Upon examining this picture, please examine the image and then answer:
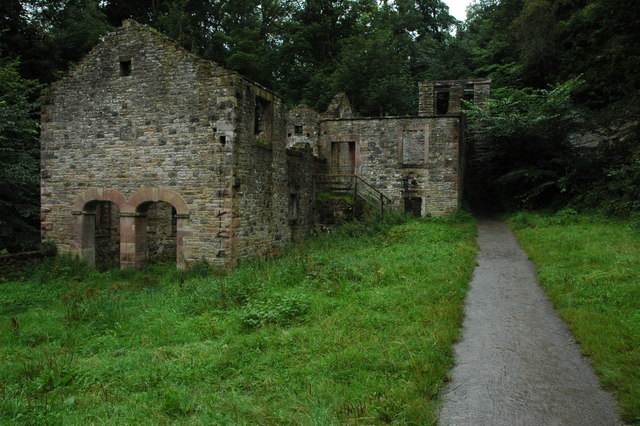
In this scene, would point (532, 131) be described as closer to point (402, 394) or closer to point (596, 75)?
point (596, 75)

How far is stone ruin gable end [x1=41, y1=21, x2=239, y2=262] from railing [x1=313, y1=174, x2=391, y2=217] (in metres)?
7.22

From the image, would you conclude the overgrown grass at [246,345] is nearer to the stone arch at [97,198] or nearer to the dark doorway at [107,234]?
the stone arch at [97,198]

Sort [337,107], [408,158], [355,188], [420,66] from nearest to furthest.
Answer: [355,188]
[408,158]
[337,107]
[420,66]

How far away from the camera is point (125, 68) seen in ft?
43.5

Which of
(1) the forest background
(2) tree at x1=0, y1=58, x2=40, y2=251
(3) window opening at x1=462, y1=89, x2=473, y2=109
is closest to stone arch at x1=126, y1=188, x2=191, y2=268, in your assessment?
(2) tree at x1=0, y1=58, x2=40, y2=251

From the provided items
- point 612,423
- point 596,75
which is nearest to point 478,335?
point 612,423

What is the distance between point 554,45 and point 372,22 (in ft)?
48.9

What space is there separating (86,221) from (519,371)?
1295 cm

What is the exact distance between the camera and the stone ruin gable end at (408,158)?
19.6 m

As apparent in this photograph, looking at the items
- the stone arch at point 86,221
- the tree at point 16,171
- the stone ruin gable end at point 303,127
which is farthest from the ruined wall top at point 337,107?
the tree at point 16,171

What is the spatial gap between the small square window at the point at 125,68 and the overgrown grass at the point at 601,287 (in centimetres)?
1227

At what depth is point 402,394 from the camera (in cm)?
436

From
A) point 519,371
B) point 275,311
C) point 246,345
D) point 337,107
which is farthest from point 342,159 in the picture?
point 519,371

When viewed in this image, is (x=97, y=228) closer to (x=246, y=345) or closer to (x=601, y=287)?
(x=246, y=345)
